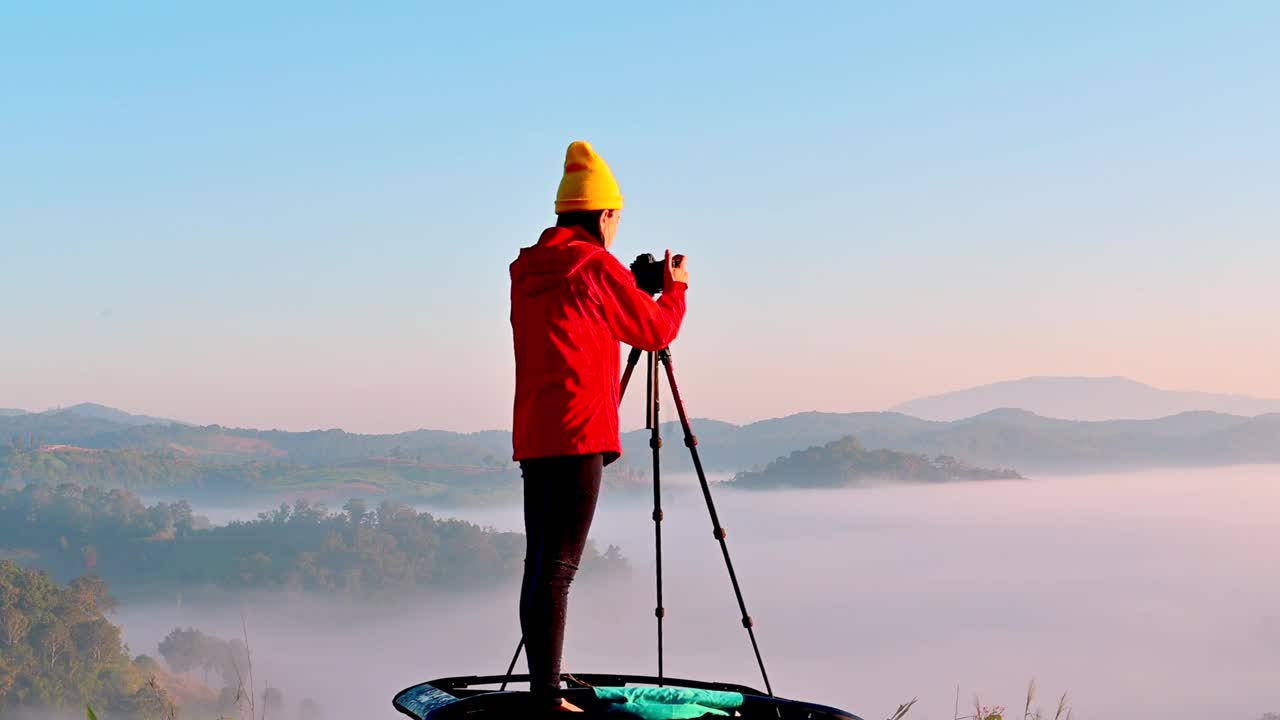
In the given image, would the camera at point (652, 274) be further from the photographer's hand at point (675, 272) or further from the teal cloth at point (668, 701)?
the teal cloth at point (668, 701)

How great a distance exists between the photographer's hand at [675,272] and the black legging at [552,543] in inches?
34.6

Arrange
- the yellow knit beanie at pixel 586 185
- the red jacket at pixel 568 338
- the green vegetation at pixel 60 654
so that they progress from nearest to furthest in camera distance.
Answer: the red jacket at pixel 568 338 → the yellow knit beanie at pixel 586 185 → the green vegetation at pixel 60 654

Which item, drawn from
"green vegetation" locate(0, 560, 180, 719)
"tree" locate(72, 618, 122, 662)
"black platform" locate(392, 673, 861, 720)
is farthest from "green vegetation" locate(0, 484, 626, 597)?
"black platform" locate(392, 673, 861, 720)

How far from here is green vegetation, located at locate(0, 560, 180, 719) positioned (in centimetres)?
8388

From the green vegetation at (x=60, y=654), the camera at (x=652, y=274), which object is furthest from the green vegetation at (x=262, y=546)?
the camera at (x=652, y=274)

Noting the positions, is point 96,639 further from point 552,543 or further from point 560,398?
point 560,398

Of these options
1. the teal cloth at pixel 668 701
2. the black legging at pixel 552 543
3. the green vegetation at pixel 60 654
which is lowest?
the green vegetation at pixel 60 654

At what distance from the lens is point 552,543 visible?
189 inches

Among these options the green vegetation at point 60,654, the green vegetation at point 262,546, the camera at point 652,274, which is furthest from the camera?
the green vegetation at point 262,546

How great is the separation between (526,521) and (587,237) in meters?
1.19

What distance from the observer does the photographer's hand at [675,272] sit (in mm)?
5312

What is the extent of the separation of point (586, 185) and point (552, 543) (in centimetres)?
147

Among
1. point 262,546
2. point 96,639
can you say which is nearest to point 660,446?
point 96,639

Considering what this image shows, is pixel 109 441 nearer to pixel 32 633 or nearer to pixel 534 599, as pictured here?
pixel 32 633
